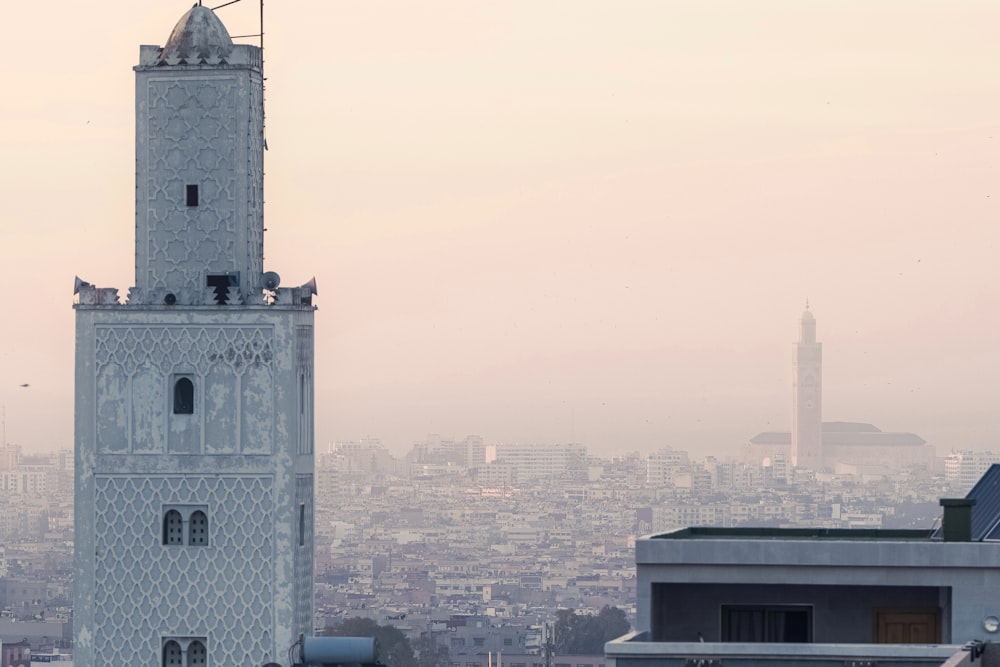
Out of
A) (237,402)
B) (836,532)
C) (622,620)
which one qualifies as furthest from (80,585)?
(622,620)

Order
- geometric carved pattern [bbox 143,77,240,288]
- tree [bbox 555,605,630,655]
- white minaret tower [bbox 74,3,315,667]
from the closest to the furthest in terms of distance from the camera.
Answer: white minaret tower [bbox 74,3,315,667]
geometric carved pattern [bbox 143,77,240,288]
tree [bbox 555,605,630,655]

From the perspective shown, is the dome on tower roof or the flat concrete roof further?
the dome on tower roof

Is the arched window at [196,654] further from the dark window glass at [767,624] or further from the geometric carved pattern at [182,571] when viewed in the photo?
the dark window glass at [767,624]

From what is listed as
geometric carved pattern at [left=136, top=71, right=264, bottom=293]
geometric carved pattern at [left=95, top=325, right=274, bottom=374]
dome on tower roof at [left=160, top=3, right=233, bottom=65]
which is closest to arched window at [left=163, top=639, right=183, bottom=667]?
geometric carved pattern at [left=95, top=325, right=274, bottom=374]

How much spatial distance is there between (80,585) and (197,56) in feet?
24.6

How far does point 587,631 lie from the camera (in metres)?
169

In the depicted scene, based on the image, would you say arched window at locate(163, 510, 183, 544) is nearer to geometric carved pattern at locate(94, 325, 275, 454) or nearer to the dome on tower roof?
geometric carved pattern at locate(94, 325, 275, 454)

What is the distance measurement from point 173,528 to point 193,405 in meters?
1.72

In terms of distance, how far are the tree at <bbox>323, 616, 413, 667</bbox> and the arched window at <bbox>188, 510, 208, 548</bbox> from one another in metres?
84.3

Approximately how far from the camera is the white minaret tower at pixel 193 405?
38.7m

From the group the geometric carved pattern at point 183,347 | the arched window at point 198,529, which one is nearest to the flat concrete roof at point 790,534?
the geometric carved pattern at point 183,347

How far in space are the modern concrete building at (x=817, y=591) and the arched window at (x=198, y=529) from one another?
1263 cm

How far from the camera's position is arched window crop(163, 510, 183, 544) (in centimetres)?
→ 3903

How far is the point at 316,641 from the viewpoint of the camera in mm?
29281
